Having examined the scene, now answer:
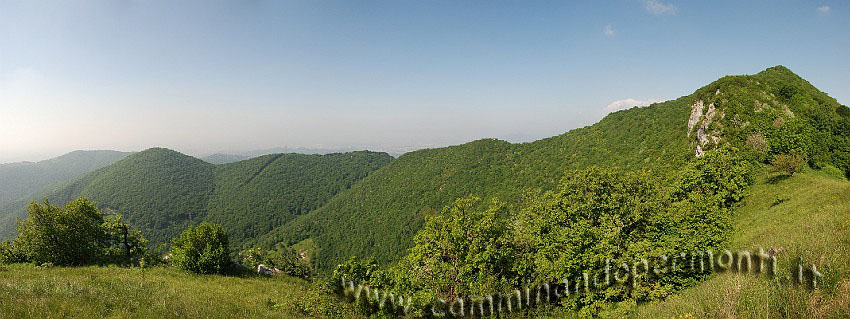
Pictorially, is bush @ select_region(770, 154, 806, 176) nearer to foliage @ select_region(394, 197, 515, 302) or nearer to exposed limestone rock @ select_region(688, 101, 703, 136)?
exposed limestone rock @ select_region(688, 101, 703, 136)

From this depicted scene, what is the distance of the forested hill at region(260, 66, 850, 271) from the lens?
30.6 meters

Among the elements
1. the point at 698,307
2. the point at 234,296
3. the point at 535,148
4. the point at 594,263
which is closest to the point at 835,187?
the point at 594,263

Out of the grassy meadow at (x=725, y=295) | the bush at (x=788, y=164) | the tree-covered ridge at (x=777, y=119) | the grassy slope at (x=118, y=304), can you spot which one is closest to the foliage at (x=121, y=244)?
the grassy meadow at (x=725, y=295)

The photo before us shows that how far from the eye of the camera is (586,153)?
80.4 m

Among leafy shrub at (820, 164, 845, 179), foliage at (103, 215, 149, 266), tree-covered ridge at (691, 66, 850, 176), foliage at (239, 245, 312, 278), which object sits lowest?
foliage at (239, 245, 312, 278)

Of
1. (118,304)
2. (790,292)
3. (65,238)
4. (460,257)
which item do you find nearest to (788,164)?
(790,292)

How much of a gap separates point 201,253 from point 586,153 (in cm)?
8466

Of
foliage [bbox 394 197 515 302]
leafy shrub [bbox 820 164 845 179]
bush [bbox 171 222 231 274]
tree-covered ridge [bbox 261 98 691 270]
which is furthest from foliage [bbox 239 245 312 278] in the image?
leafy shrub [bbox 820 164 845 179]

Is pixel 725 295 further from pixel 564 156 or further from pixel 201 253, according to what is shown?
pixel 564 156

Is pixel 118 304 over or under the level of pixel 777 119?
under

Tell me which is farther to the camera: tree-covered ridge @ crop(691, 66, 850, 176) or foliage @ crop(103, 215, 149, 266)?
foliage @ crop(103, 215, 149, 266)

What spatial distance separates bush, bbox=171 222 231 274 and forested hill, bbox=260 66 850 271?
37.2m

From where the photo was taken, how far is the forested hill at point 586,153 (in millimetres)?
30578

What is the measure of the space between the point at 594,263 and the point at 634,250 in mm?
1897
